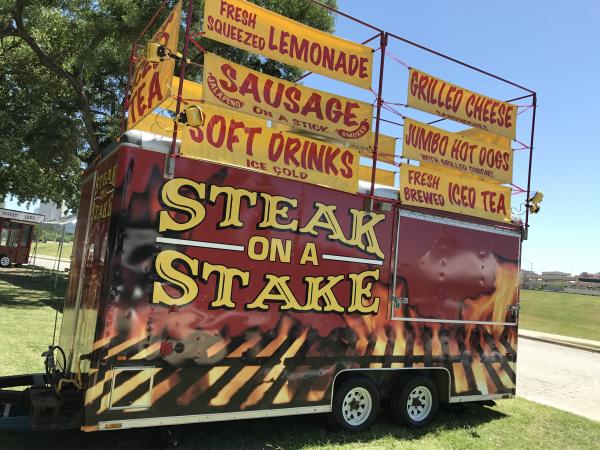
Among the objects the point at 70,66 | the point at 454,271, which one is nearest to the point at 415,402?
the point at 454,271

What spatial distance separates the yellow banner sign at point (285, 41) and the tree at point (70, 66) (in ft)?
25.7

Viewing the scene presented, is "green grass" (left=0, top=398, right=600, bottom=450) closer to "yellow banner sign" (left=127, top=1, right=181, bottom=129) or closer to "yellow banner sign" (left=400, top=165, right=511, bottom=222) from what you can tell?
"yellow banner sign" (left=400, top=165, right=511, bottom=222)

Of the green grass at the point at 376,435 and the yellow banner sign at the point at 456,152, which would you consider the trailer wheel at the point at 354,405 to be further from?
the yellow banner sign at the point at 456,152

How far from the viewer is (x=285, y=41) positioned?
568 cm

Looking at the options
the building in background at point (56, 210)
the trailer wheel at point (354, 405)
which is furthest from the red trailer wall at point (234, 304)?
the building in background at point (56, 210)

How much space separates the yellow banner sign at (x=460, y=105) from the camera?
667 centimetres

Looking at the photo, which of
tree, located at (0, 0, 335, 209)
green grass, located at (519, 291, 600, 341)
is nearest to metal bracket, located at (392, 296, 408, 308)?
tree, located at (0, 0, 335, 209)

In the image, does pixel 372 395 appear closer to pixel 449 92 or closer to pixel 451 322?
pixel 451 322

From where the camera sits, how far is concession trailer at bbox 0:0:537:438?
4.50 meters

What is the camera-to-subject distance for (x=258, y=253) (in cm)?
514

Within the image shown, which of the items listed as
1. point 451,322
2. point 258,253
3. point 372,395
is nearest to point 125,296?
point 258,253

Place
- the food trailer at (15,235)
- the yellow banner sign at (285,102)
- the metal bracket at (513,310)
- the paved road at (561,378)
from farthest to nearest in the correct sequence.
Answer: the food trailer at (15,235) < the paved road at (561,378) < the metal bracket at (513,310) < the yellow banner sign at (285,102)

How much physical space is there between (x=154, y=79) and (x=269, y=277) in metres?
2.38

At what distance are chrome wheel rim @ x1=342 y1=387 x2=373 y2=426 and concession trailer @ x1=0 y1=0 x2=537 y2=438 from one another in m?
0.03
